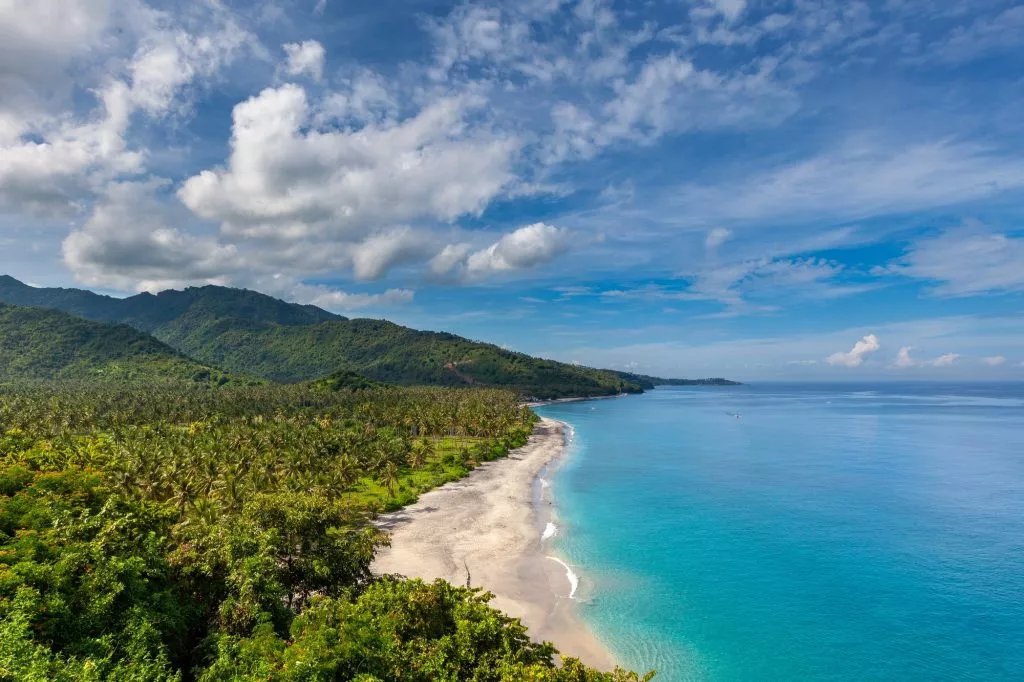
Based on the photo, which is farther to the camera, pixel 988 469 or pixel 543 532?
pixel 988 469

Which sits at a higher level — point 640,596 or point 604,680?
point 604,680

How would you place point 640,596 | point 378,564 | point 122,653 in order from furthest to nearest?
point 378,564 < point 640,596 < point 122,653

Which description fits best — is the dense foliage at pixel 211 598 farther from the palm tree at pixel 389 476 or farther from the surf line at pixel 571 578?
the palm tree at pixel 389 476

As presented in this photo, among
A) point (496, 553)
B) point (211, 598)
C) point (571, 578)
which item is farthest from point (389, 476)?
point (211, 598)

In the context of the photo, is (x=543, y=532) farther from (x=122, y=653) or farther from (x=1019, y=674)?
(x=122, y=653)

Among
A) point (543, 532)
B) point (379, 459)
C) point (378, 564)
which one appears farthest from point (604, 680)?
point (379, 459)

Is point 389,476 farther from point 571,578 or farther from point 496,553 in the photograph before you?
point 571,578

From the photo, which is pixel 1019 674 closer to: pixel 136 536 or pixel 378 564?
pixel 378 564

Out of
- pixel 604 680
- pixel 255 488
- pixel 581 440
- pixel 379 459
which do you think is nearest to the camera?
pixel 604 680

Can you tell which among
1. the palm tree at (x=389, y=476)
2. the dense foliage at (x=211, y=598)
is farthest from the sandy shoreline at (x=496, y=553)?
the dense foliage at (x=211, y=598)
